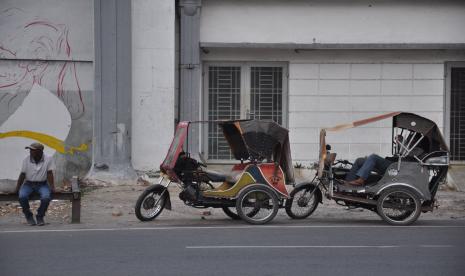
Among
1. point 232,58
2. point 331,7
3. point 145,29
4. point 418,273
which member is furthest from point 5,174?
point 418,273

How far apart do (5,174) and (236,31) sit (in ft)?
20.6

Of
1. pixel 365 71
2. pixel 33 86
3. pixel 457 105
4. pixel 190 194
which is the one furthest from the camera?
pixel 457 105

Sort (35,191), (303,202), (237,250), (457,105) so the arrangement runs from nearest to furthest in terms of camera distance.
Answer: (237,250) < (35,191) < (303,202) < (457,105)

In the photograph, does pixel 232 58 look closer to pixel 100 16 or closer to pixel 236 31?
pixel 236 31

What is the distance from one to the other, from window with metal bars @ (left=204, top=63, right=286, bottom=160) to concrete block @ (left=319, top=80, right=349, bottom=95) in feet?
3.05

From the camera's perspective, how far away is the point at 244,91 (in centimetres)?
1989

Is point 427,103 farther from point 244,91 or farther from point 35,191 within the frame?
point 35,191

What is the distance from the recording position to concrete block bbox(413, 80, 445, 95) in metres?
20.0

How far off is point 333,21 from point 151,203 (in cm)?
767

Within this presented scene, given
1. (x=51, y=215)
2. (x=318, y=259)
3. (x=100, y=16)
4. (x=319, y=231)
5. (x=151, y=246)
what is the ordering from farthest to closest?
1. (x=100, y=16)
2. (x=51, y=215)
3. (x=319, y=231)
4. (x=151, y=246)
5. (x=318, y=259)

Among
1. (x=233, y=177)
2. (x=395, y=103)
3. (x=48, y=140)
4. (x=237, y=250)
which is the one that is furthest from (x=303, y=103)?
(x=237, y=250)

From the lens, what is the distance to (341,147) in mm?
19906

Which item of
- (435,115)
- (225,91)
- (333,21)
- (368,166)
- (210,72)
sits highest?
(333,21)

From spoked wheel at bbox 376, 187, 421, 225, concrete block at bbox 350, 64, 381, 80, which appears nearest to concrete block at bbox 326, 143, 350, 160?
concrete block at bbox 350, 64, 381, 80
